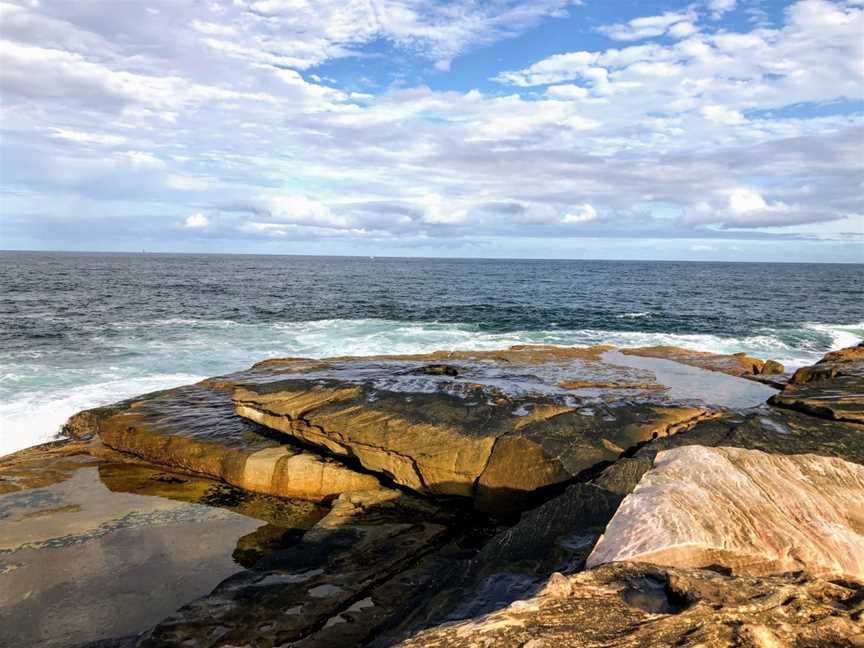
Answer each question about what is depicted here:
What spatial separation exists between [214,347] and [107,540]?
67.5 ft

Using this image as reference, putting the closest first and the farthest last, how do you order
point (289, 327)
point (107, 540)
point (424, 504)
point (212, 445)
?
point (107, 540), point (424, 504), point (212, 445), point (289, 327)

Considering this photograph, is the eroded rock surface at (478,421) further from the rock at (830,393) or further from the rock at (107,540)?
the rock at (107,540)

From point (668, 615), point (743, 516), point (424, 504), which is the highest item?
point (743, 516)

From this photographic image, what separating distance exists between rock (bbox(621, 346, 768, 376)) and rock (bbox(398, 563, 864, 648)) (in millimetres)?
16409

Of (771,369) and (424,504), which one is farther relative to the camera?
(771,369)

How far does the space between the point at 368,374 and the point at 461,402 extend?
16.6 feet

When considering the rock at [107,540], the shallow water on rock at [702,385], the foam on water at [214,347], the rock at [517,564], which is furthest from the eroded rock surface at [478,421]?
the foam on water at [214,347]

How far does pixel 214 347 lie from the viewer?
29.3 m

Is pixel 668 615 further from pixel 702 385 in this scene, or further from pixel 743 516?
pixel 702 385

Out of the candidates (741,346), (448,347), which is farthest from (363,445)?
(741,346)

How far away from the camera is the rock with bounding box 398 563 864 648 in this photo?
3830 mm

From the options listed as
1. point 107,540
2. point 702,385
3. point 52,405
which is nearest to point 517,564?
point 107,540

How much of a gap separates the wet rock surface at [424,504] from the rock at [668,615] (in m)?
0.02

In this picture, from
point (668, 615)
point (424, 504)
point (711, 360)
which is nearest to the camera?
point (668, 615)
